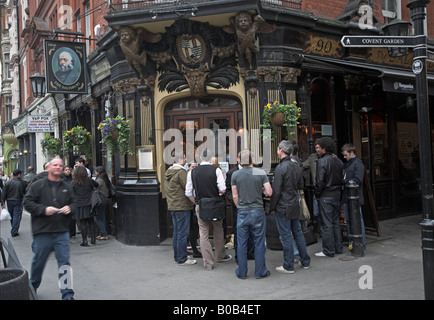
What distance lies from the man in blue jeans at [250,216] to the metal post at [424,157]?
7.25ft

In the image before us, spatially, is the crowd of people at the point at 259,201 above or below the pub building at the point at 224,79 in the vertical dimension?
below

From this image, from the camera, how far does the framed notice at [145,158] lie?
870cm

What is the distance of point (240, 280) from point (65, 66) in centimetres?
773

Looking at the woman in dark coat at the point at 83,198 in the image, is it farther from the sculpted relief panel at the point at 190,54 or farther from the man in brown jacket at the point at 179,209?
the man in brown jacket at the point at 179,209

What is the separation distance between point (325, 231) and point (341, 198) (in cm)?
84

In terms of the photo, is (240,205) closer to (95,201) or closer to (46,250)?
(46,250)

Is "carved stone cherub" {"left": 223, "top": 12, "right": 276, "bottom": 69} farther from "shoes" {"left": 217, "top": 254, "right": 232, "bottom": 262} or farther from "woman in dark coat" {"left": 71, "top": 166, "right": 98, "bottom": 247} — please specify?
"woman in dark coat" {"left": 71, "top": 166, "right": 98, "bottom": 247}

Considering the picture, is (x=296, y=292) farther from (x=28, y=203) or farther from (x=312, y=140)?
(x=312, y=140)

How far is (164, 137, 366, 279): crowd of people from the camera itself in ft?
19.4

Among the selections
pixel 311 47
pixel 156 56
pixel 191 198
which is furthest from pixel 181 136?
pixel 311 47

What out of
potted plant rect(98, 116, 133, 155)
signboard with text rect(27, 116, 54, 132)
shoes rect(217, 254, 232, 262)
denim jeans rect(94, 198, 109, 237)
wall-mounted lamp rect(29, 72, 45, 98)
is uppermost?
wall-mounted lamp rect(29, 72, 45, 98)

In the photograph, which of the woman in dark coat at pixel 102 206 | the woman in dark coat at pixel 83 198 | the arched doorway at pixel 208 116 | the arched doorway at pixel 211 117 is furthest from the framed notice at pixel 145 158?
the woman in dark coat at pixel 83 198

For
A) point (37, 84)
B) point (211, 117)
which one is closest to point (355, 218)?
point (211, 117)

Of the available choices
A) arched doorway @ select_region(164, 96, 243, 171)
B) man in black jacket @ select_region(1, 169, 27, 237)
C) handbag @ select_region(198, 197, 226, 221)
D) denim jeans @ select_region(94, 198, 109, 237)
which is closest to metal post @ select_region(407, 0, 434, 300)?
handbag @ select_region(198, 197, 226, 221)
